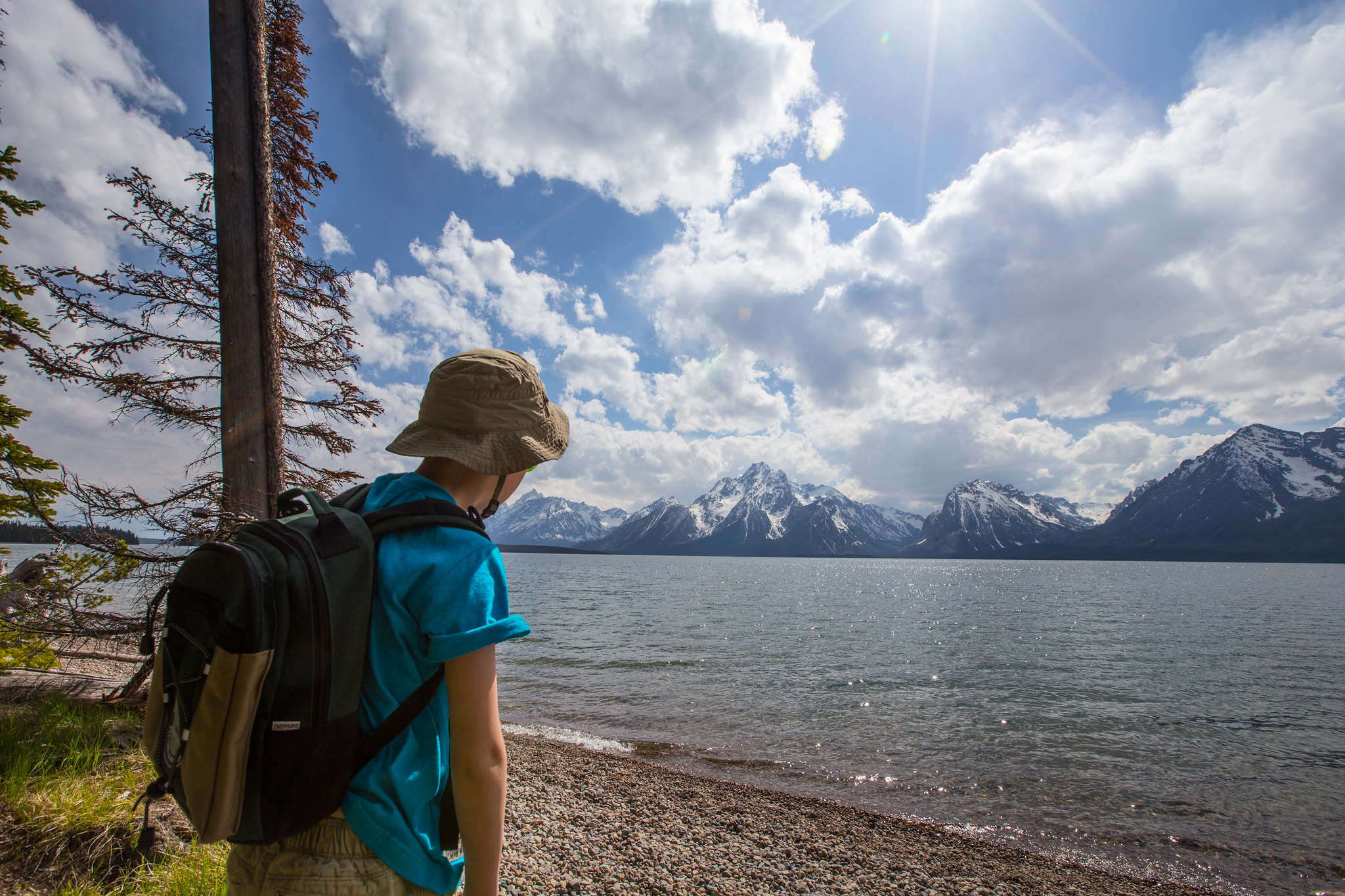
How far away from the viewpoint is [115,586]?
7.52m

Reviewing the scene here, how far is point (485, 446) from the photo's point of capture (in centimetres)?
184

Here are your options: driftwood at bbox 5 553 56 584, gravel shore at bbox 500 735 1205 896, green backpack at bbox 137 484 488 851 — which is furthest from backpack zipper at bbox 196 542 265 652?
driftwood at bbox 5 553 56 584

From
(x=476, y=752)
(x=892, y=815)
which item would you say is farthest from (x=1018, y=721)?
(x=476, y=752)

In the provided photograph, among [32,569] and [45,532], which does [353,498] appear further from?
[32,569]

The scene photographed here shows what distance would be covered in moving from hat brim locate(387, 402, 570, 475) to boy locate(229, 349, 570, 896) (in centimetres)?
13

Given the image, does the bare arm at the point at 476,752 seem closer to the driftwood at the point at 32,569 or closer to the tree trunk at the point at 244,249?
the tree trunk at the point at 244,249

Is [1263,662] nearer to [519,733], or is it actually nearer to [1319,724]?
[1319,724]

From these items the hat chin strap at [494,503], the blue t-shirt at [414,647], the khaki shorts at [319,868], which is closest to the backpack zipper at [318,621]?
the blue t-shirt at [414,647]

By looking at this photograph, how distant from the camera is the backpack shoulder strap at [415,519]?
1.53m

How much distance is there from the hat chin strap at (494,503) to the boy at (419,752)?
0.27m

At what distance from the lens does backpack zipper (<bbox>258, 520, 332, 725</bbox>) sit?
4.58ft

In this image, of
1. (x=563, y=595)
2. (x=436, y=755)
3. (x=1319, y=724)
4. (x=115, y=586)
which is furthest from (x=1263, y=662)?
(x=563, y=595)

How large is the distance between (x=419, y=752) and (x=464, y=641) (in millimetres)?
484

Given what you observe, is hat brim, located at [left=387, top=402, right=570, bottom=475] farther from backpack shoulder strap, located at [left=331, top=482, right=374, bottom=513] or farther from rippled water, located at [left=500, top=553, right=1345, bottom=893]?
rippled water, located at [left=500, top=553, right=1345, bottom=893]
